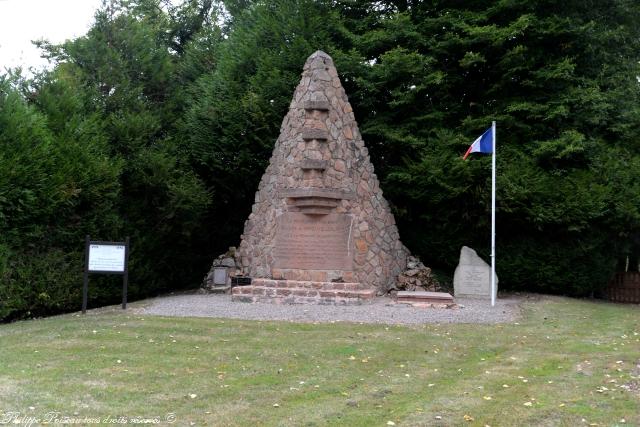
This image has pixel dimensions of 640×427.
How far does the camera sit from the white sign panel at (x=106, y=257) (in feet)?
38.4

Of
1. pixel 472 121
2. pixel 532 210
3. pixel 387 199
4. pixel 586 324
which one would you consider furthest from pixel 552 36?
pixel 586 324

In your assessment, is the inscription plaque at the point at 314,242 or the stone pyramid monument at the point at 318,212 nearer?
the stone pyramid monument at the point at 318,212

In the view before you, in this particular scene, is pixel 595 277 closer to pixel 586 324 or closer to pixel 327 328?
pixel 586 324

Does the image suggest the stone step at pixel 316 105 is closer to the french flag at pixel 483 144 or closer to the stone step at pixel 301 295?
the french flag at pixel 483 144

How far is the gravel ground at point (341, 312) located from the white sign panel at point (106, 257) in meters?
1.09

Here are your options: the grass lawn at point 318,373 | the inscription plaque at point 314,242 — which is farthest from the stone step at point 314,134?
the grass lawn at point 318,373

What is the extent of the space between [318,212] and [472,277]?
15.3 feet

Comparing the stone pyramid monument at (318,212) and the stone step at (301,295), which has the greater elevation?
the stone pyramid monument at (318,212)

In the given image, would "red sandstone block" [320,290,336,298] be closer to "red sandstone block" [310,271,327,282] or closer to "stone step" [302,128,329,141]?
"red sandstone block" [310,271,327,282]

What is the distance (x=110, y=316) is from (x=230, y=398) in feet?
20.8

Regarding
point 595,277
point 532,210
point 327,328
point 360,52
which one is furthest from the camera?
point 360,52

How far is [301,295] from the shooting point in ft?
44.7

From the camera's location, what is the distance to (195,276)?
18.8m

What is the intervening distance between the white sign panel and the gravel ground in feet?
3.57
